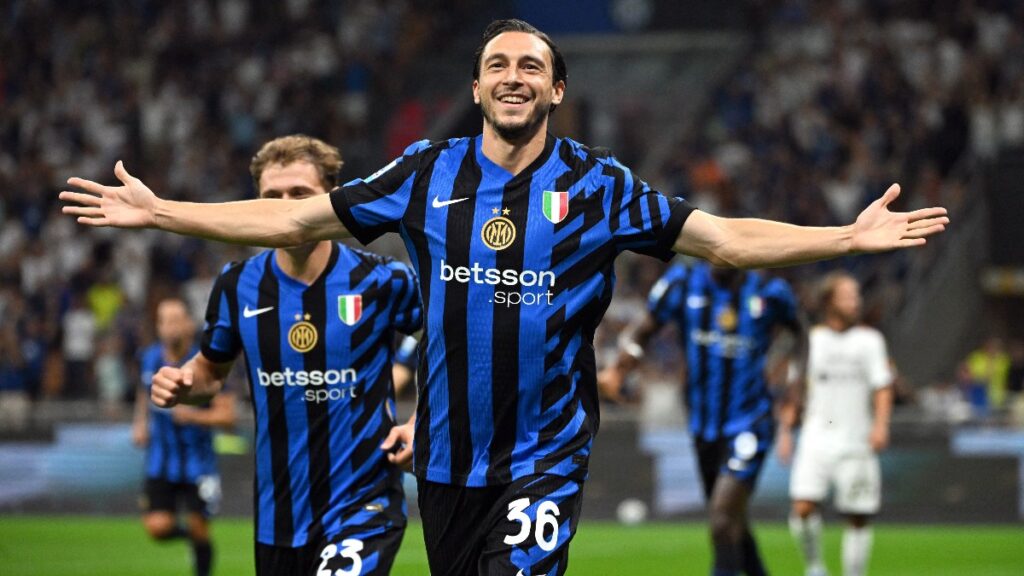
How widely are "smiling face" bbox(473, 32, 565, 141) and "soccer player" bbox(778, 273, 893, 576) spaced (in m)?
7.18

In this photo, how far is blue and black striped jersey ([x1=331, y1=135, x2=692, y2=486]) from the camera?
5129 millimetres

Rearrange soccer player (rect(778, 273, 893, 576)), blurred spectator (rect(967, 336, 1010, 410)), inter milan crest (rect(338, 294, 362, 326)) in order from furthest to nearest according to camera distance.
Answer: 1. blurred spectator (rect(967, 336, 1010, 410))
2. soccer player (rect(778, 273, 893, 576))
3. inter milan crest (rect(338, 294, 362, 326))

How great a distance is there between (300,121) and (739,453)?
15382mm

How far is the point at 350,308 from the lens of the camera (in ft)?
20.8

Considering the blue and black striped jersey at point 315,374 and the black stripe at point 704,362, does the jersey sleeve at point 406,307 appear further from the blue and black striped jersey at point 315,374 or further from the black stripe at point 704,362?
the black stripe at point 704,362

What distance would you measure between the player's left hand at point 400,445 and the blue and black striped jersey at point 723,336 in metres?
4.61

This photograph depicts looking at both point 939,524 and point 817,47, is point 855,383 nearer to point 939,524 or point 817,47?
point 939,524

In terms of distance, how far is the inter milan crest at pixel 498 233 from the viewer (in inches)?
202

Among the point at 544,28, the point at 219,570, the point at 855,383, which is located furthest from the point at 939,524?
the point at 544,28

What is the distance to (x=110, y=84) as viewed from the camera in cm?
2472

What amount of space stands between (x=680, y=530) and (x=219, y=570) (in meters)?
5.00

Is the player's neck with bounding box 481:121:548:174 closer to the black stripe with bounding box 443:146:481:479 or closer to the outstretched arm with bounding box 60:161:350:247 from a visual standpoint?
the black stripe with bounding box 443:146:481:479

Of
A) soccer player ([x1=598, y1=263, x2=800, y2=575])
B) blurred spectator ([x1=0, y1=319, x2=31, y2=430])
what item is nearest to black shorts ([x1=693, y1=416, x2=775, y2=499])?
soccer player ([x1=598, y1=263, x2=800, y2=575])

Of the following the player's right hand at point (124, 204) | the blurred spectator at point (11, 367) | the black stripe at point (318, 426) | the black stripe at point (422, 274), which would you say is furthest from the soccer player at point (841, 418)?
the blurred spectator at point (11, 367)
